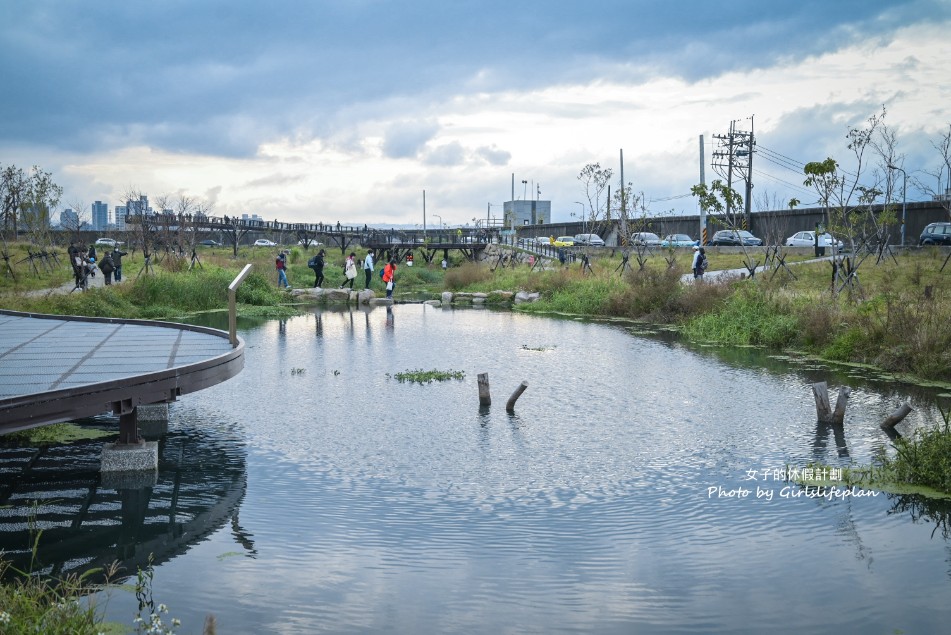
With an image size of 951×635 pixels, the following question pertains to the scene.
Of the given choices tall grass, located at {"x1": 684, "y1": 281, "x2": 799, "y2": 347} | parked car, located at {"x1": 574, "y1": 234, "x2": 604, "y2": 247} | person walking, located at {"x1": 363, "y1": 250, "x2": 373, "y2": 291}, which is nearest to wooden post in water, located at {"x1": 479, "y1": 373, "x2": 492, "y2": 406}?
tall grass, located at {"x1": 684, "y1": 281, "x2": 799, "y2": 347}

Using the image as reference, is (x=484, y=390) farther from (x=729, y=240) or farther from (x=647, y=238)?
(x=647, y=238)

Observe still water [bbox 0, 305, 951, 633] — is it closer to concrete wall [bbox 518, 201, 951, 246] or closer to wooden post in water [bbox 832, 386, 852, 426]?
wooden post in water [bbox 832, 386, 852, 426]

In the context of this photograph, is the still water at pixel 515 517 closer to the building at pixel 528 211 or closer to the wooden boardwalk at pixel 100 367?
the wooden boardwalk at pixel 100 367

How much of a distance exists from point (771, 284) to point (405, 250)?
46.1 m

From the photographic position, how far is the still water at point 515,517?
7645 mm

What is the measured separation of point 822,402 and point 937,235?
110ft

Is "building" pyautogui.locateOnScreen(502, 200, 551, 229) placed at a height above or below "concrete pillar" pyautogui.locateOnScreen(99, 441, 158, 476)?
above

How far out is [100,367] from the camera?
11680 mm

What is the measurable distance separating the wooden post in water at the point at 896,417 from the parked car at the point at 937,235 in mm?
32923

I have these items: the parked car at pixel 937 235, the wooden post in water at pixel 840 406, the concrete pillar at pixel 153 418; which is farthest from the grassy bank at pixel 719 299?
the concrete pillar at pixel 153 418

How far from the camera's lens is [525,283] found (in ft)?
142

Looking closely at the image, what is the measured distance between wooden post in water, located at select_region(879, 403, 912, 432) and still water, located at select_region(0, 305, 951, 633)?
1.20 feet

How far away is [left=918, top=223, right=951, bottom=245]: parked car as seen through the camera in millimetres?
42325

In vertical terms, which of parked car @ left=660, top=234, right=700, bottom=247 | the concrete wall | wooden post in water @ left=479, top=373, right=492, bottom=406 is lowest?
wooden post in water @ left=479, top=373, right=492, bottom=406
